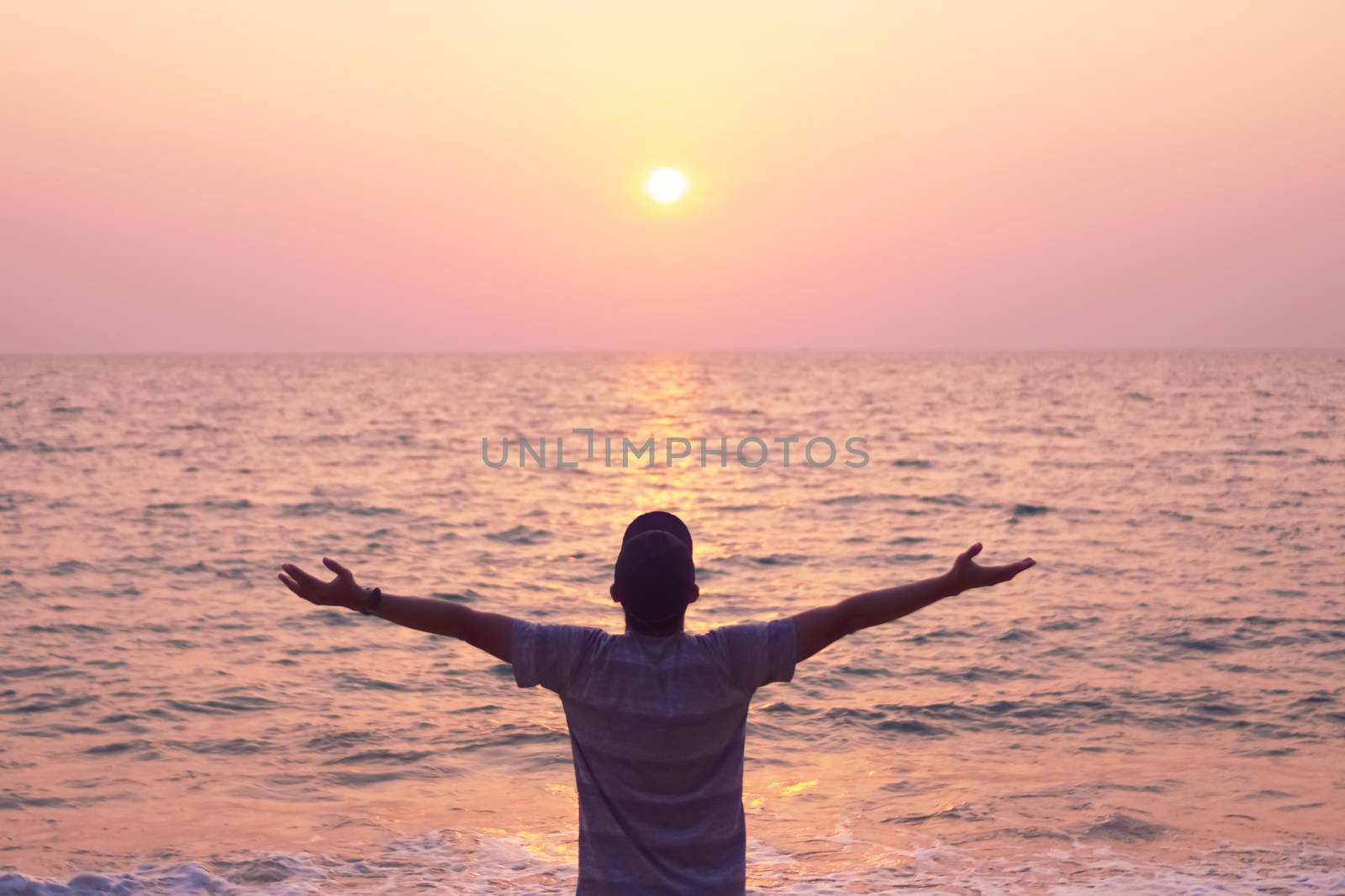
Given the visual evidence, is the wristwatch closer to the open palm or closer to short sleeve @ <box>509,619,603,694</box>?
short sleeve @ <box>509,619,603,694</box>

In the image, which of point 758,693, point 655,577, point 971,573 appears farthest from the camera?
point 758,693

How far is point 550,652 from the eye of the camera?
3.09 metres

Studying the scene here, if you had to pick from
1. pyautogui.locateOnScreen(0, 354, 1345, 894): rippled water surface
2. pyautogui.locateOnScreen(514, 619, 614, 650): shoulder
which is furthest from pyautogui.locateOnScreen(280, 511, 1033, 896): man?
pyautogui.locateOnScreen(0, 354, 1345, 894): rippled water surface

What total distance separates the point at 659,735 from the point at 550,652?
1.10 feet

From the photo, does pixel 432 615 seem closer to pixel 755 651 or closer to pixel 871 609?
pixel 755 651

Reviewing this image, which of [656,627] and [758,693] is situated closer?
[656,627]

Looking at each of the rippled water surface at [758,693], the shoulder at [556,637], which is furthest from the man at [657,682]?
the rippled water surface at [758,693]

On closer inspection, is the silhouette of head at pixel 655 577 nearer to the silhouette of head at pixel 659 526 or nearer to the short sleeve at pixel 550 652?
the silhouette of head at pixel 659 526

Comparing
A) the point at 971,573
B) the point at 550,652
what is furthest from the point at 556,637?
the point at 971,573

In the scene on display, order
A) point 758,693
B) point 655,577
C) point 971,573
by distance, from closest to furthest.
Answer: point 655,577
point 971,573
point 758,693

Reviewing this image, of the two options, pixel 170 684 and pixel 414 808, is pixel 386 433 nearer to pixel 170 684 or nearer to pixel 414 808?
pixel 170 684

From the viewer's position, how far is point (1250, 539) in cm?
2267

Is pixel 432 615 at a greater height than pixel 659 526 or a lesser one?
lesser

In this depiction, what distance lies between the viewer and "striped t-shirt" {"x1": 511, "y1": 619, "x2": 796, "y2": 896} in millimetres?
3043
